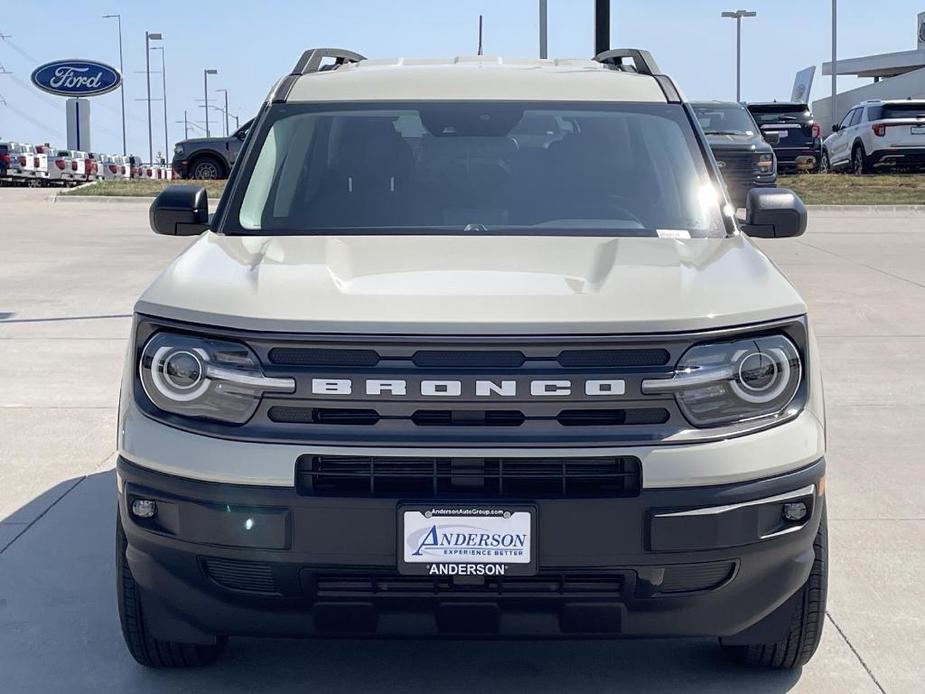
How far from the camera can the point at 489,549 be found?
3258mm

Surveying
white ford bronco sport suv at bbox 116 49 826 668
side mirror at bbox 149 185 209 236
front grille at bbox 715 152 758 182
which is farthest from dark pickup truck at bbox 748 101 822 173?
white ford bronco sport suv at bbox 116 49 826 668

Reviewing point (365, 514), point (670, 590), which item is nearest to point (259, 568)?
point (365, 514)

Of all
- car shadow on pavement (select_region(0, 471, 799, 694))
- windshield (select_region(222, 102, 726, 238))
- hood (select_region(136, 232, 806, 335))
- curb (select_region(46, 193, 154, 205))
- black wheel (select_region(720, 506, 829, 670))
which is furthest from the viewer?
curb (select_region(46, 193, 154, 205))

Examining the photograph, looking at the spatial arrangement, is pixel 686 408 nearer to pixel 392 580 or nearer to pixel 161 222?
pixel 392 580

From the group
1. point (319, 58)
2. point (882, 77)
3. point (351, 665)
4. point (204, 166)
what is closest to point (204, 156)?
point (204, 166)

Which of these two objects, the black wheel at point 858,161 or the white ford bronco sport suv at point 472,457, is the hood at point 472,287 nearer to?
the white ford bronco sport suv at point 472,457

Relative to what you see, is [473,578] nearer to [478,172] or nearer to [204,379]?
[204,379]

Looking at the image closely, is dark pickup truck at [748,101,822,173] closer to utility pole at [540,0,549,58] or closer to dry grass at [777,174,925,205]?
dry grass at [777,174,925,205]

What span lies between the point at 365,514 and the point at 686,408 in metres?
0.82

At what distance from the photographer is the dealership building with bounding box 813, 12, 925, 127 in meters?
62.7

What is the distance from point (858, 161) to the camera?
28.8 m

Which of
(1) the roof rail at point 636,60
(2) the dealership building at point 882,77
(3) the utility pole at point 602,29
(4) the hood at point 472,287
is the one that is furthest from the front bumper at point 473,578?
(2) the dealership building at point 882,77

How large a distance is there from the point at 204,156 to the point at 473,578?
78.9 feet

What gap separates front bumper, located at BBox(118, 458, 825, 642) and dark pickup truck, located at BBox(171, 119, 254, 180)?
23.4 m
